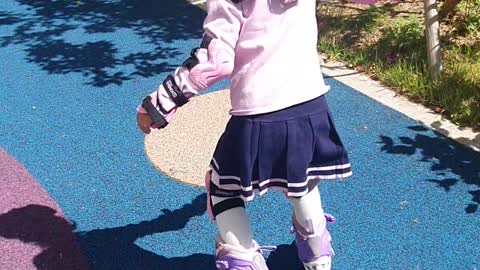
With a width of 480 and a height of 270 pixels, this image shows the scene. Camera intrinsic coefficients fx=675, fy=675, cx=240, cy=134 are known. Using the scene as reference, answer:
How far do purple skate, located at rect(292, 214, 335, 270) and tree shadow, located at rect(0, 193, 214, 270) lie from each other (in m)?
0.47

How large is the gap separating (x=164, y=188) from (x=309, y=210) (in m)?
1.25

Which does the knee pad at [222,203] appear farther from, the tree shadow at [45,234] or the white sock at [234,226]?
the tree shadow at [45,234]

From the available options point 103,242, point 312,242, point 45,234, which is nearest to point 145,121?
point 312,242

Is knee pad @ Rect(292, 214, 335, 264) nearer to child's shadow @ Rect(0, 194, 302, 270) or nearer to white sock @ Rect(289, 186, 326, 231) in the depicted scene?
white sock @ Rect(289, 186, 326, 231)

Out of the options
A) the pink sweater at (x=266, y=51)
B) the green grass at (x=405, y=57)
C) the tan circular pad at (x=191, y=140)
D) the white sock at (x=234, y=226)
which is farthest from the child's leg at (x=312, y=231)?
the green grass at (x=405, y=57)

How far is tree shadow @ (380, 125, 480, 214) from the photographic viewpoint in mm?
3350

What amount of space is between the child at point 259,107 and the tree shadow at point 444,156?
3.76ft

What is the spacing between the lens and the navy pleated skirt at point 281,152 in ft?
7.23

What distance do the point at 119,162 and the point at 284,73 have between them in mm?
1908

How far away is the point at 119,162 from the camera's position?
12.6 ft

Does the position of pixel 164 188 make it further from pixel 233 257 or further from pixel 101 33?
pixel 101 33

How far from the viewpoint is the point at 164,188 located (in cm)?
353

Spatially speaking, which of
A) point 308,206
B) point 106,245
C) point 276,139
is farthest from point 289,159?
point 106,245

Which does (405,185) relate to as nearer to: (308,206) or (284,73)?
(308,206)
